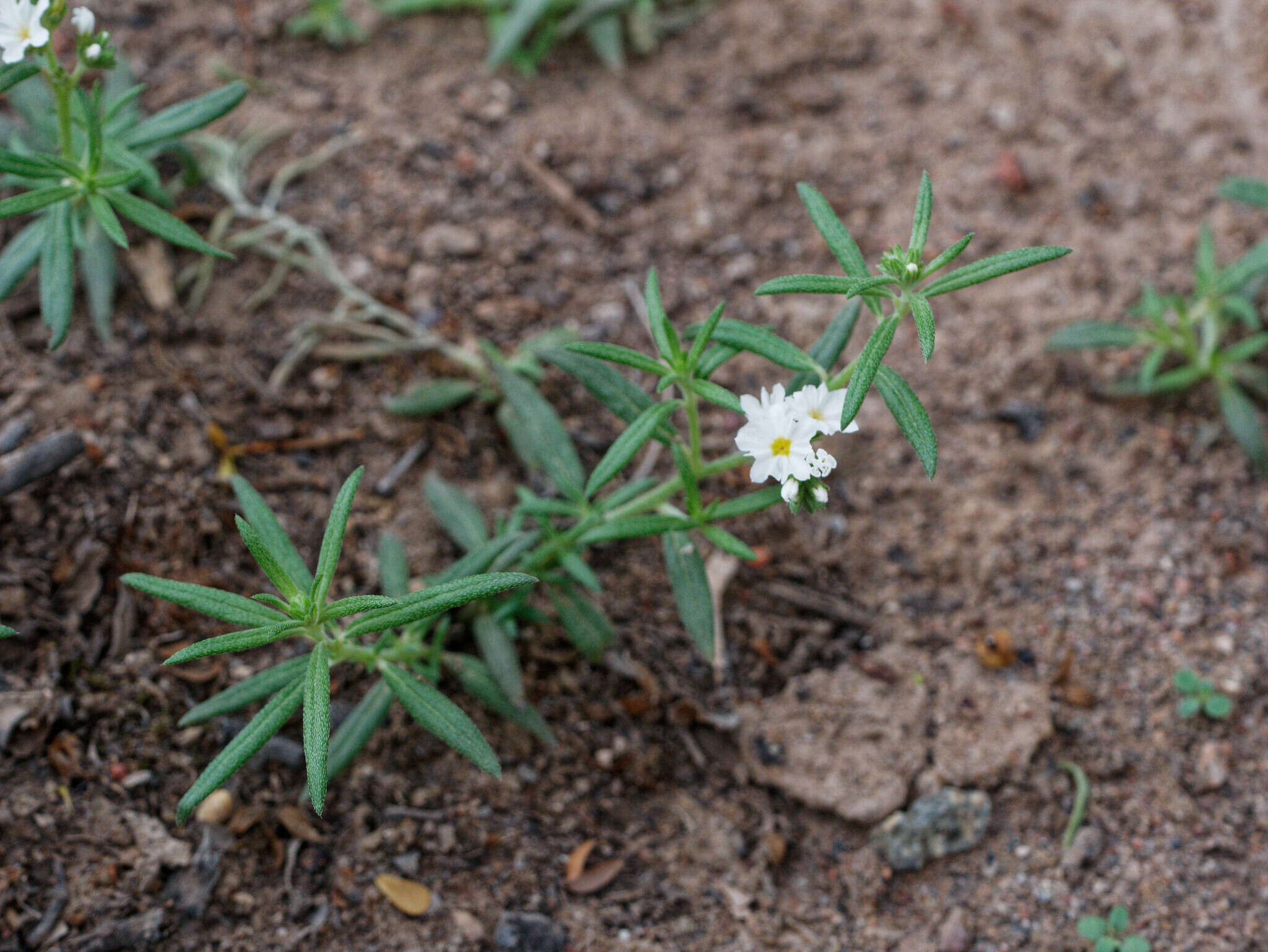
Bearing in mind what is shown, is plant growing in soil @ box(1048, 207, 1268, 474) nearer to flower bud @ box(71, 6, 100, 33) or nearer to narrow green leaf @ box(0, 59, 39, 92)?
flower bud @ box(71, 6, 100, 33)

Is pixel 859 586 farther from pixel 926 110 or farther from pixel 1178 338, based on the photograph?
pixel 926 110

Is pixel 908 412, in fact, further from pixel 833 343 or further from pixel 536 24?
pixel 536 24

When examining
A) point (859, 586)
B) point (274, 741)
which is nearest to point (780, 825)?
point (859, 586)

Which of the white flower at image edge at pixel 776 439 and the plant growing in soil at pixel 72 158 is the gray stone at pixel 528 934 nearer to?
the white flower at image edge at pixel 776 439

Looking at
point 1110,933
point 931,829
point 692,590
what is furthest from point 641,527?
point 1110,933

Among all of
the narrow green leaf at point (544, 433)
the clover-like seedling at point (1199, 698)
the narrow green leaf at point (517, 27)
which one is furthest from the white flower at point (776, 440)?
the narrow green leaf at point (517, 27)

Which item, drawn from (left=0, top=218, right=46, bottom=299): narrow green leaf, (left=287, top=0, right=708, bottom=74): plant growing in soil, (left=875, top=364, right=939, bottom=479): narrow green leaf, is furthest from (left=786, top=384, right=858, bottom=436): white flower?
(left=287, top=0, right=708, bottom=74): plant growing in soil
